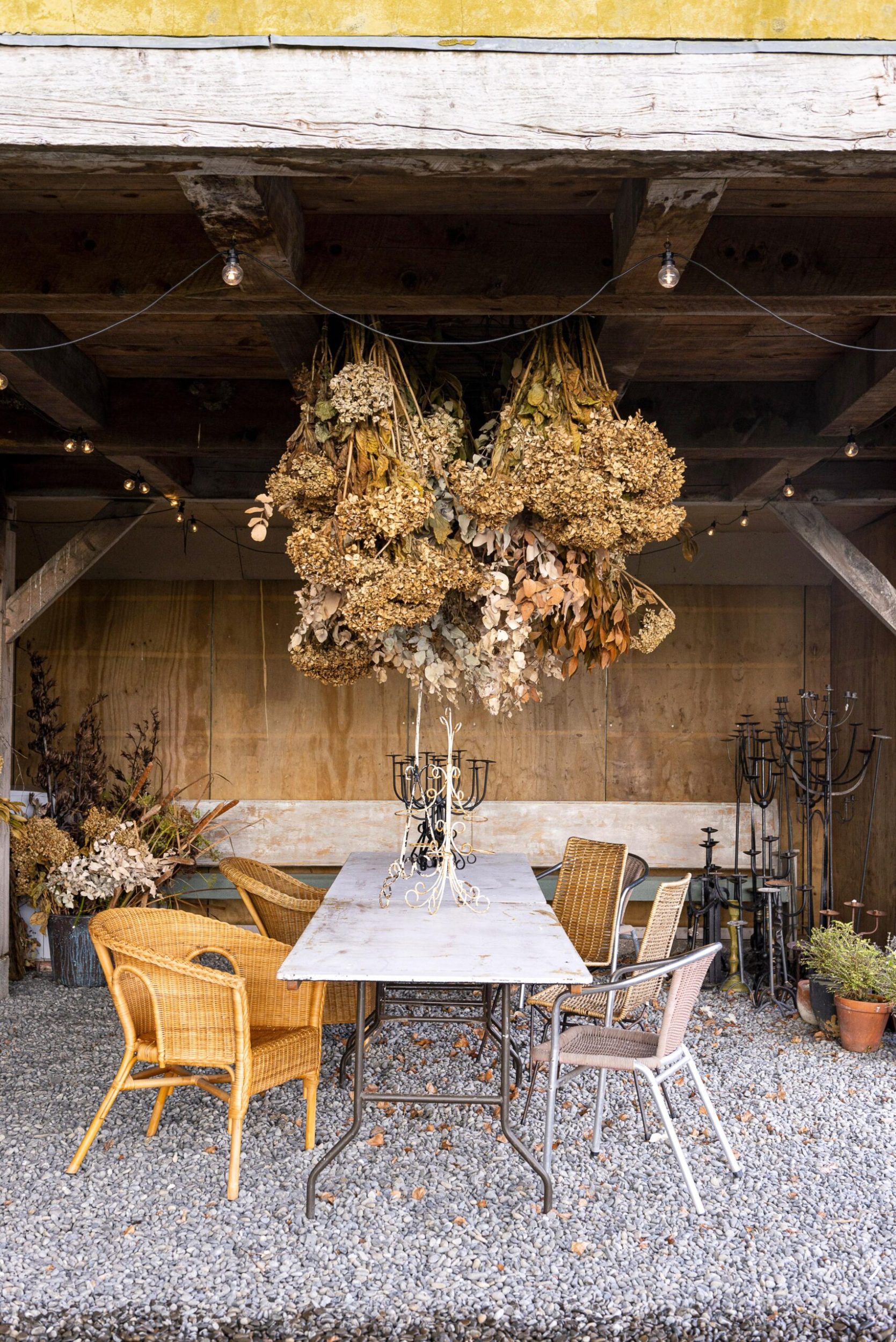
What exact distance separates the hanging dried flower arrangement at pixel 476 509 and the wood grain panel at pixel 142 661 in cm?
408

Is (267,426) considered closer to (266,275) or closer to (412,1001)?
(266,275)

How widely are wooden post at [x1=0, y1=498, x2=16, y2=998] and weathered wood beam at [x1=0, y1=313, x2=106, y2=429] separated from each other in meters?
1.37

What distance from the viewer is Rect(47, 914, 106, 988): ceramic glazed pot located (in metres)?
5.89

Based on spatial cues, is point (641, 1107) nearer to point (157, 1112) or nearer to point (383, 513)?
point (157, 1112)

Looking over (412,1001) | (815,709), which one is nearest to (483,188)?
(412,1001)

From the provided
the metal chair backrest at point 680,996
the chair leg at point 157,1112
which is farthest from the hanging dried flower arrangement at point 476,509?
the chair leg at point 157,1112

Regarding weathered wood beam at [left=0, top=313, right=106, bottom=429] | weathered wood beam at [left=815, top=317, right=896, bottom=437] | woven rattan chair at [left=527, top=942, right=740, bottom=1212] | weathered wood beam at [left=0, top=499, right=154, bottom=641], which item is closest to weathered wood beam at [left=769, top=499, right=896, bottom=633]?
weathered wood beam at [left=815, top=317, right=896, bottom=437]

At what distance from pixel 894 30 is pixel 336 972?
2.75 metres

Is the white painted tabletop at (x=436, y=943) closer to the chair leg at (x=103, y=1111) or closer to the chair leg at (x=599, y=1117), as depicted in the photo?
the chair leg at (x=599, y=1117)

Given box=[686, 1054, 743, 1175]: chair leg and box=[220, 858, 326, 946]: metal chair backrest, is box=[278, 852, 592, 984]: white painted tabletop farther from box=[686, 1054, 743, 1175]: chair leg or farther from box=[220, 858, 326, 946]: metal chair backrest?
box=[686, 1054, 743, 1175]: chair leg

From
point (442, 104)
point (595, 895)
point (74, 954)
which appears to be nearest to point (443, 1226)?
point (595, 895)

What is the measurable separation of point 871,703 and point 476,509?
3.97 m

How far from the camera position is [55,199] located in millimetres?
2943

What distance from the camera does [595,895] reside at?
4602mm
